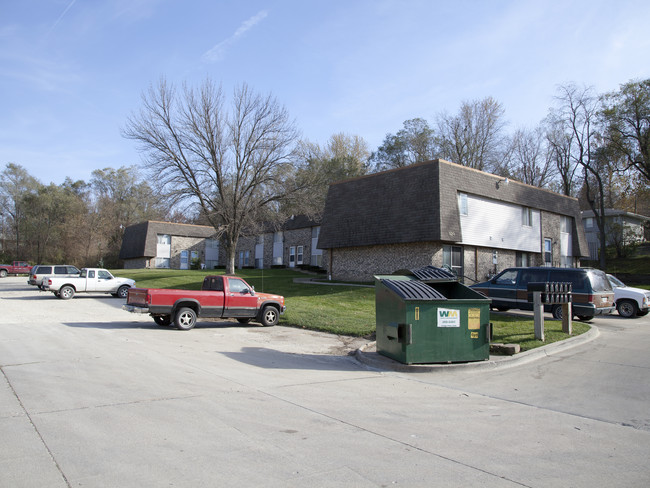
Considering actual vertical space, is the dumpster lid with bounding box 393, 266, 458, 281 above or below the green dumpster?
above

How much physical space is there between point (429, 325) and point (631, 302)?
14507 millimetres

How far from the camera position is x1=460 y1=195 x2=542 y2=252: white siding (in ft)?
90.7

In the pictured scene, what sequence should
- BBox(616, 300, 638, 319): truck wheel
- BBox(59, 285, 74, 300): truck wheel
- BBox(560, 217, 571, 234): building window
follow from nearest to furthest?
1. BBox(616, 300, 638, 319): truck wheel
2. BBox(59, 285, 74, 300): truck wheel
3. BBox(560, 217, 571, 234): building window

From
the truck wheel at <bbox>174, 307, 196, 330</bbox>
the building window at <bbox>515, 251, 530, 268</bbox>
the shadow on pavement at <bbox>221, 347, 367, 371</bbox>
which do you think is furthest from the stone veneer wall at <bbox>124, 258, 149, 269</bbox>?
the shadow on pavement at <bbox>221, 347, 367, 371</bbox>

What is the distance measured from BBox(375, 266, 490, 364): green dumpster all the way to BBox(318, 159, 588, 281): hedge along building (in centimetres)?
1587

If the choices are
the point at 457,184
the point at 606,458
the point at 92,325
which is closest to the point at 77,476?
the point at 606,458

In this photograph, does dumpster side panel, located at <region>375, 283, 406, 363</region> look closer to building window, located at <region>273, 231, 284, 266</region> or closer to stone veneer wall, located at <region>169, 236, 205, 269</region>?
building window, located at <region>273, 231, 284, 266</region>

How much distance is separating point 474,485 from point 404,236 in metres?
23.2

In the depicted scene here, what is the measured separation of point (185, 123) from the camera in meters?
32.9

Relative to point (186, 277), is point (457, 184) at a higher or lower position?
higher

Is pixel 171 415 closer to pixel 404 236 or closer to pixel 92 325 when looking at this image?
pixel 92 325

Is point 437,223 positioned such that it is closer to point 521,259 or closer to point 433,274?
point 521,259

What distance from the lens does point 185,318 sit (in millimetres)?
14211

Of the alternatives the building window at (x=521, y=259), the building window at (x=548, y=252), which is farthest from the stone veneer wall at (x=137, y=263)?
the building window at (x=548, y=252)
